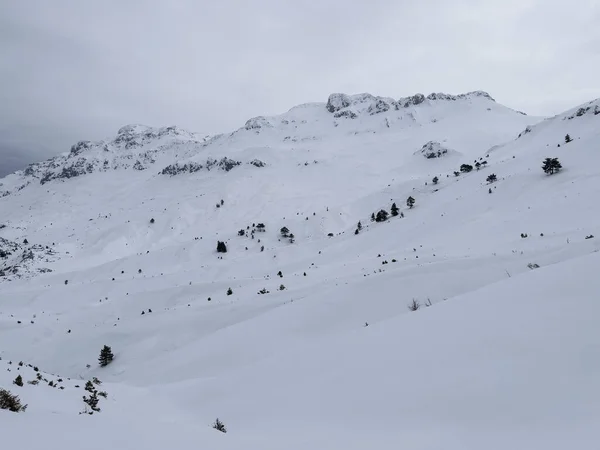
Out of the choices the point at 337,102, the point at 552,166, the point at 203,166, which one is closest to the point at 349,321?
the point at 552,166

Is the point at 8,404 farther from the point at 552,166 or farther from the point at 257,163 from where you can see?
the point at 257,163

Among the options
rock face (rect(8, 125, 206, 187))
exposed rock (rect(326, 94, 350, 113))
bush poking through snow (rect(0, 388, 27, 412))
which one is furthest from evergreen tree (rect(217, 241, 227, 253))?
exposed rock (rect(326, 94, 350, 113))

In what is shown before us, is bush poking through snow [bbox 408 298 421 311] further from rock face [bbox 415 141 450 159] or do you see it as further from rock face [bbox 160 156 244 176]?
rock face [bbox 160 156 244 176]

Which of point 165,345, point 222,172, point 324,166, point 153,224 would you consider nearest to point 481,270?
point 165,345

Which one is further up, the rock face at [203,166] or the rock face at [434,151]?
the rock face at [203,166]

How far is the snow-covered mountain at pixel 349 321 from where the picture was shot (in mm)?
5066

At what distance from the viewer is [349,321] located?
43.3 ft

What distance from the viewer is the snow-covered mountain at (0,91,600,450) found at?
5.07m

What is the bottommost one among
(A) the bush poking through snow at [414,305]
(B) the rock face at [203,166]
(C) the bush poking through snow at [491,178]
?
(A) the bush poking through snow at [414,305]

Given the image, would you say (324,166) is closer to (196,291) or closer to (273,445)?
(196,291)

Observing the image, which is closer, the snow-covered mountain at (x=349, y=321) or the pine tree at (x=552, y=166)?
the snow-covered mountain at (x=349, y=321)

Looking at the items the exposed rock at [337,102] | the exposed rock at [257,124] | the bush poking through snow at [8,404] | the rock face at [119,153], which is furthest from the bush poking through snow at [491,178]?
the rock face at [119,153]

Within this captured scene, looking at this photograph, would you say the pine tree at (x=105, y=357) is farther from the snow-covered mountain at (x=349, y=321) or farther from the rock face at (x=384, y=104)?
the rock face at (x=384, y=104)

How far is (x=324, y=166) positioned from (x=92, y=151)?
5435 inches
